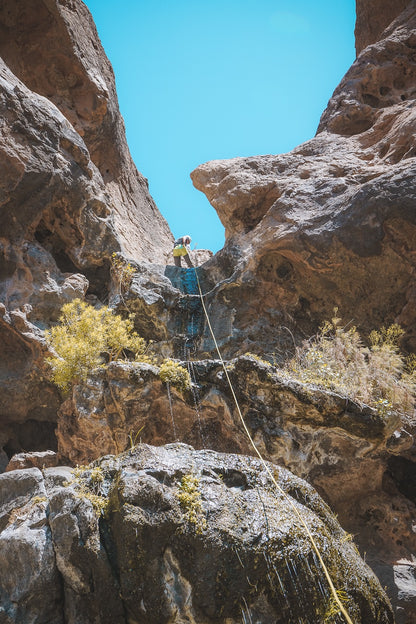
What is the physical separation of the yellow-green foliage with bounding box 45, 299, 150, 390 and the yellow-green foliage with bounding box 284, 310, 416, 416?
3.07 metres

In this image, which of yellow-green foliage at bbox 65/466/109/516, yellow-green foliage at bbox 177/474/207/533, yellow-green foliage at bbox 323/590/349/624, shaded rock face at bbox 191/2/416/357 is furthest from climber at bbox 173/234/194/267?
yellow-green foliage at bbox 323/590/349/624

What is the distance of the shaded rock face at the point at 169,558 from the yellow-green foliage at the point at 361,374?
297cm

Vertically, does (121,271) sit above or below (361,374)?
above

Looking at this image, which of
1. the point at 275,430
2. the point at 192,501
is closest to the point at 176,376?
the point at 275,430

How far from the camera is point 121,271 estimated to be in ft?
36.8

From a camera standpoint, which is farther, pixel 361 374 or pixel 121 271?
pixel 121 271

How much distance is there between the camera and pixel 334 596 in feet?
12.9

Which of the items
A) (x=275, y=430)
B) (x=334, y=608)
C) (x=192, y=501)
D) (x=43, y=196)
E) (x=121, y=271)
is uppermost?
(x=43, y=196)

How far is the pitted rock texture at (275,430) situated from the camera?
6.89 meters

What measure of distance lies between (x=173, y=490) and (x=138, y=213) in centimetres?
1383

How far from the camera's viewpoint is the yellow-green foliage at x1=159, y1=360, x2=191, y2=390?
7406 mm

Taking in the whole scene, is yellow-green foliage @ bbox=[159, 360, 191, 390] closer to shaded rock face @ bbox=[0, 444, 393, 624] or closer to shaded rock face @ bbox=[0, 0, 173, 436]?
shaded rock face @ bbox=[0, 444, 393, 624]

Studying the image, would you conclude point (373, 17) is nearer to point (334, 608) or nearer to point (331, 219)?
point (331, 219)

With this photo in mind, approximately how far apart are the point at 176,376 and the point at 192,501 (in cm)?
328
